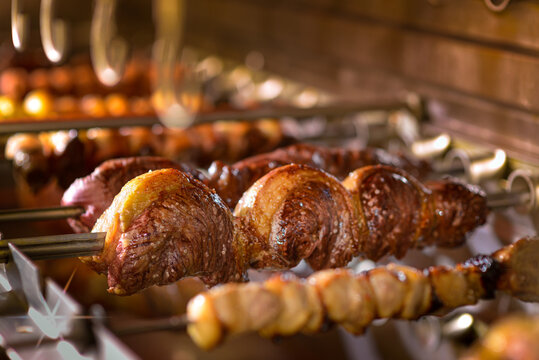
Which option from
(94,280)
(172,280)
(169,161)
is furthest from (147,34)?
(172,280)

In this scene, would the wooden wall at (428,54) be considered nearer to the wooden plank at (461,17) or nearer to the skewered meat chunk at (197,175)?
the wooden plank at (461,17)

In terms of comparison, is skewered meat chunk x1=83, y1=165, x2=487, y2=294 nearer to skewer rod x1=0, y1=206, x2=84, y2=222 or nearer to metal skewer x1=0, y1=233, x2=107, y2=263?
metal skewer x1=0, y1=233, x2=107, y2=263

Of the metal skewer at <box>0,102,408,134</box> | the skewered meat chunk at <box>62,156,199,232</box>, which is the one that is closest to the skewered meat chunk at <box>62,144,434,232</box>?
the skewered meat chunk at <box>62,156,199,232</box>

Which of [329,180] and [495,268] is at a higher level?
[329,180]

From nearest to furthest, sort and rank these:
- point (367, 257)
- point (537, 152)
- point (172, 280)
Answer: point (172, 280), point (367, 257), point (537, 152)

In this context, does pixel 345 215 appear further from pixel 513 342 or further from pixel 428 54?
pixel 428 54

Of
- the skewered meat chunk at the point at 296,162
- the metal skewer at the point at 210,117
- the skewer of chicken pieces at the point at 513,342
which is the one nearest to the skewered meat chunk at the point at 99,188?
the skewered meat chunk at the point at 296,162

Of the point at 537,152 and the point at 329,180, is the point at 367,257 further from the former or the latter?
the point at 537,152
